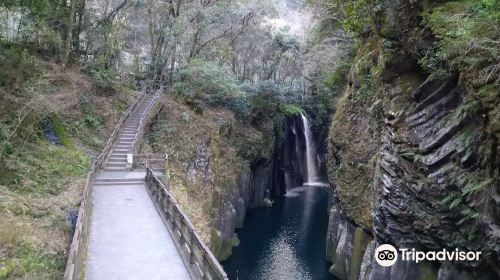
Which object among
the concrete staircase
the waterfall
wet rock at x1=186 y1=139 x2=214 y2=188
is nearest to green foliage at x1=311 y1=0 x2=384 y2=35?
wet rock at x1=186 y1=139 x2=214 y2=188

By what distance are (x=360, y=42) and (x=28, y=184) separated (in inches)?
699

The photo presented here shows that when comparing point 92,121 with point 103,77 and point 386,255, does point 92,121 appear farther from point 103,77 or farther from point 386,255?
point 386,255

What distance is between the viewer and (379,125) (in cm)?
1920

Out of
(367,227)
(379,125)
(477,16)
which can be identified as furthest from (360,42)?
(477,16)

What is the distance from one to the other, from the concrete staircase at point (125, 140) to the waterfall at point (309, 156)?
22.7 metres

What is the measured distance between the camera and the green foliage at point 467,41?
979 centimetres

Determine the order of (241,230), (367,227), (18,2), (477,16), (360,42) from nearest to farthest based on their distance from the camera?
1. (477,16)
2. (18,2)
3. (367,227)
4. (360,42)
5. (241,230)

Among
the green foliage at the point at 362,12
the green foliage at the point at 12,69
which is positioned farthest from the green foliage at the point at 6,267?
the green foliage at the point at 362,12

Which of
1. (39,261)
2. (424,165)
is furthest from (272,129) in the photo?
(39,261)

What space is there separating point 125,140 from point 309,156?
29243mm

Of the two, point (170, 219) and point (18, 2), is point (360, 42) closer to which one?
point (170, 219)

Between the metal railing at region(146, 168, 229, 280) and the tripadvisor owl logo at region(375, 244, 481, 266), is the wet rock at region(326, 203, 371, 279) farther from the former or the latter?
the metal railing at region(146, 168, 229, 280)

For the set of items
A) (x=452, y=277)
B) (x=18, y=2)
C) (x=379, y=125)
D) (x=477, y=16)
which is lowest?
(x=452, y=277)

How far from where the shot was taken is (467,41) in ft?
33.4
